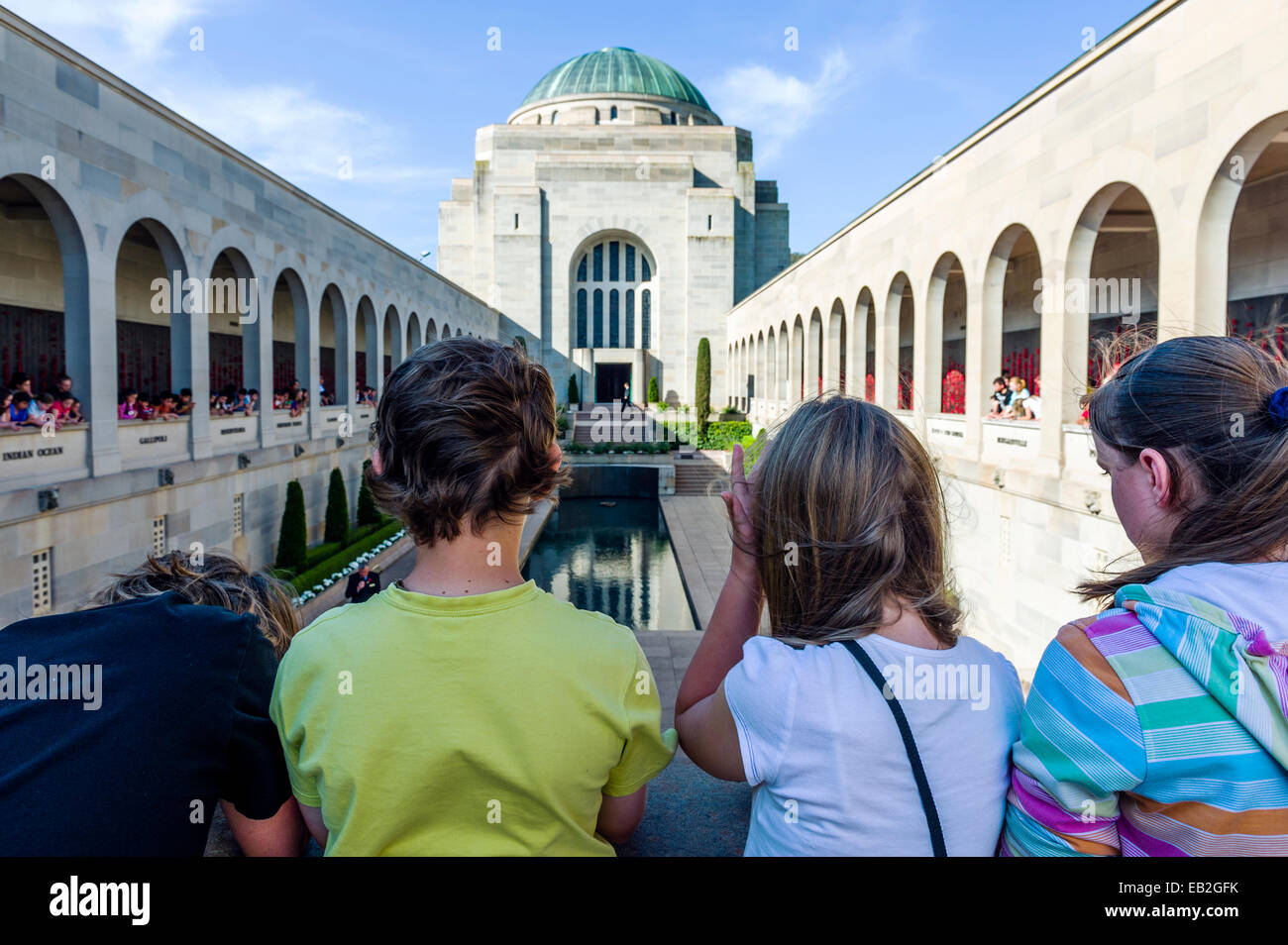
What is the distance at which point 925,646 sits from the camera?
1679 mm

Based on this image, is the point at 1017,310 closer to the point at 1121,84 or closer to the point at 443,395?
the point at 1121,84

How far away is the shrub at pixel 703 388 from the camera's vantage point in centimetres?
3350

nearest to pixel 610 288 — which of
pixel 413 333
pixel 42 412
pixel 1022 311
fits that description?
pixel 413 333

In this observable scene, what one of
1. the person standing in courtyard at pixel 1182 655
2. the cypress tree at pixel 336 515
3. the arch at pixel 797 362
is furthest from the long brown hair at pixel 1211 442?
the arch at pixel 797 362

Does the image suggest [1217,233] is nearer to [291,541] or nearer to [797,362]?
[291,541]

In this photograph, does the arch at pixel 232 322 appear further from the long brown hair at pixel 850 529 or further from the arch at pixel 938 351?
the long brown hair at pixel 850 529

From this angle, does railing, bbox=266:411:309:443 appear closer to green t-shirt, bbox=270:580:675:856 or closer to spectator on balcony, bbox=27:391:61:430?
spectator on balcony, bbox=27:391:61:430

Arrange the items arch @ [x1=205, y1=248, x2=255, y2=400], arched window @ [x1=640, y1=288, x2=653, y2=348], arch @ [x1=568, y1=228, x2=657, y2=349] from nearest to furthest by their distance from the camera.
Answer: arch @ [x1=205, y1=248, x2=255, y2=400] < arch @ [x1=568, y1=228, x2=657, y2=349] < arched window @ [x1=640, y1=288, x2=653, y2=348]

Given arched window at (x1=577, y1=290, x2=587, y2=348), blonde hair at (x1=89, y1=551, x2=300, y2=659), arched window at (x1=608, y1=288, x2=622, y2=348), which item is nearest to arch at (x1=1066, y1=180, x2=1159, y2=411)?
blonde hair at (x1=89, y1=551, x2=300, y2=659)

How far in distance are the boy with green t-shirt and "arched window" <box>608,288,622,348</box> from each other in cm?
4697

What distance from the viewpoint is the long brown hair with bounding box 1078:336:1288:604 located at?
1584mm

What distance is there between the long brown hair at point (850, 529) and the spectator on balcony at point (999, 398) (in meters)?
11.3

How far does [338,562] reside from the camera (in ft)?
49.3
